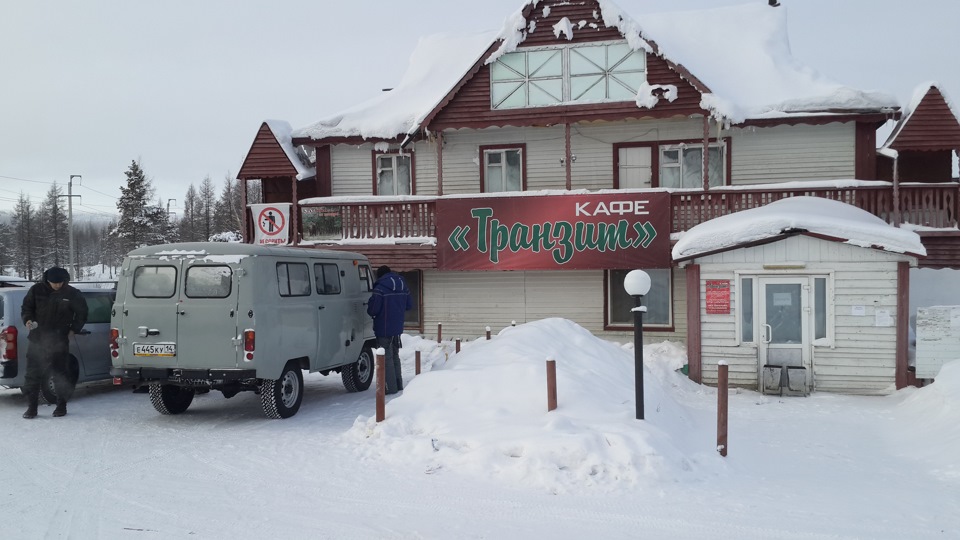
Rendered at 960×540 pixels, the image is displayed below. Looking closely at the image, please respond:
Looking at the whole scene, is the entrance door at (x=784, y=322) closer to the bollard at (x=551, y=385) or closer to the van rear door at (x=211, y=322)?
the bollard at (x=551, y=385)

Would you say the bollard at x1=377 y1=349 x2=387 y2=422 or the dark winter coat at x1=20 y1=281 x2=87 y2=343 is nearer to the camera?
the bollard at x1=377 y1=349 x2=387 y2=422

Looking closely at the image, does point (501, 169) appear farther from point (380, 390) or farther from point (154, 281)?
point (380, 390)

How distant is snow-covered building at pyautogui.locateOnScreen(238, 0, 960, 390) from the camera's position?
15.2 meters

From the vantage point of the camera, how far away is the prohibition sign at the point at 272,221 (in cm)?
1734

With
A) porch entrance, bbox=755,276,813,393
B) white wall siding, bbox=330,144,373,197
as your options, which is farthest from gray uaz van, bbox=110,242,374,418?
white wall siding, bbox=330,144,373,197

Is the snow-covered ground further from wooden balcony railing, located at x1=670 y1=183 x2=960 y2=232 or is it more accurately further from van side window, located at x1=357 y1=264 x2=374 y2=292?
wooden balcony railing, located at x1=670 y1=183 x2=960 y2=232

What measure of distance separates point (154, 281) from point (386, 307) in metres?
3.17

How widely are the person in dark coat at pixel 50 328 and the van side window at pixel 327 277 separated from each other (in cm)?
310

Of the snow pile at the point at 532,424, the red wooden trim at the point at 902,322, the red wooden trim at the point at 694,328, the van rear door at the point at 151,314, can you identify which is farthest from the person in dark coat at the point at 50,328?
the red wooden trim at the point at 902,322

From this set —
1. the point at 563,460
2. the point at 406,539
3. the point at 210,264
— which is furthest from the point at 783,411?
the point at 210,264

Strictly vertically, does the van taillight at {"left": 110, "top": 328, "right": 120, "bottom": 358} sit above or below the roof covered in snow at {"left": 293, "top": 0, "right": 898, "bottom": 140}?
below

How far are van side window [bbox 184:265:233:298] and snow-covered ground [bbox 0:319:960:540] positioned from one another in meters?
1.68

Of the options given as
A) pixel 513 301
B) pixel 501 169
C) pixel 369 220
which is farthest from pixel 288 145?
pixel 513 301

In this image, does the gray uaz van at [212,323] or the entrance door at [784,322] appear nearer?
the gray uaz van at [212,323]
